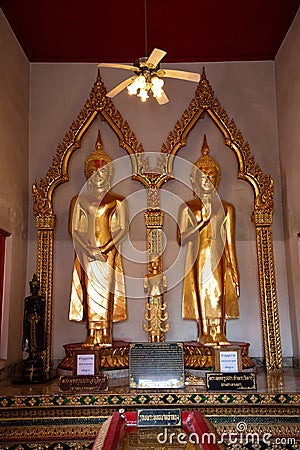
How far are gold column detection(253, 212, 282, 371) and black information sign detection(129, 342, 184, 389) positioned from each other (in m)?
1.05

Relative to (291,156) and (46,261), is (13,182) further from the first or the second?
(291,156)

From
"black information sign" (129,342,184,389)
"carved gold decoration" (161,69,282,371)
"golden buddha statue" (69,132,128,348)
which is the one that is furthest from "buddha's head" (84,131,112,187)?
"black information sign" (129,342,184,389)

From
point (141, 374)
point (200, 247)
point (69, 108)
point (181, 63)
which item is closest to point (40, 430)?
point (141, 374)

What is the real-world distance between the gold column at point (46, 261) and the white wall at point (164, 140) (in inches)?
8.1

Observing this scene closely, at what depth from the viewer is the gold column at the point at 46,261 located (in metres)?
4.00

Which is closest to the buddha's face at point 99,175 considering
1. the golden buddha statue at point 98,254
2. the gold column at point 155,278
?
the golden buddha statue at point 98,254

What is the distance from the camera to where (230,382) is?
310cm

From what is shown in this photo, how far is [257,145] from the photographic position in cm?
454

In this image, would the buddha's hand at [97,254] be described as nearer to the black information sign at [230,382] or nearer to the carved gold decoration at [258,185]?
the carved gold decoration at [258,185]

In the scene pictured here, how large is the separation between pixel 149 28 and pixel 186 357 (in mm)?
2863

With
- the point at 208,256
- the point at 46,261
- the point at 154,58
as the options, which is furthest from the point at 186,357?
the point at 154,58

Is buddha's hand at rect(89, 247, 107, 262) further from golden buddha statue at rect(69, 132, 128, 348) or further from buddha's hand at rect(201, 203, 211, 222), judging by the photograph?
buddha's hand at rect(201, 203, 211, 222)

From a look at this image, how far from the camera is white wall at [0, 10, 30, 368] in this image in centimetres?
377

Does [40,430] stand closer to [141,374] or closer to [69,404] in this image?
[69,404]
